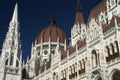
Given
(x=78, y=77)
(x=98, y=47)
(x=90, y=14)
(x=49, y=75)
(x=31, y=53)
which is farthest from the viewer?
(x=31, y=53)

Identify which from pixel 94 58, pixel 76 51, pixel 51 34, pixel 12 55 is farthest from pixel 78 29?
pixel 94 58

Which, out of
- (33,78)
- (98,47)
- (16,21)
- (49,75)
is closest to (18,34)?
(16,21)

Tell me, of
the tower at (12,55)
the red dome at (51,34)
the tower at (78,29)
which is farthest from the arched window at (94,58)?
the red dome at (51,34)

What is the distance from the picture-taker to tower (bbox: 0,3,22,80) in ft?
183

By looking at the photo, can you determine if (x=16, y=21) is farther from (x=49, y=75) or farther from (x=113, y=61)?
(x=113, y=61)

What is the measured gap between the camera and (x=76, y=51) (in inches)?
1609

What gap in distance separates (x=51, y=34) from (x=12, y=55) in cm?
1916

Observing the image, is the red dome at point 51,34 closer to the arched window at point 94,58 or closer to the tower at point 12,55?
the tower at point 12,55

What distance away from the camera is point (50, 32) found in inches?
3012

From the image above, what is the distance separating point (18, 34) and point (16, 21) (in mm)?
4019

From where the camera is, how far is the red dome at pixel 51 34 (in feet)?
244

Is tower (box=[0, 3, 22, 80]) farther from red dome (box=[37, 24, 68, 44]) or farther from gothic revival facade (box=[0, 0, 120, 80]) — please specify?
red dome (box=[37, 24, 68, 44])

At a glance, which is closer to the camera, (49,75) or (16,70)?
(49,75)

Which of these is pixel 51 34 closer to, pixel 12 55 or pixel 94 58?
pixel 12 55
